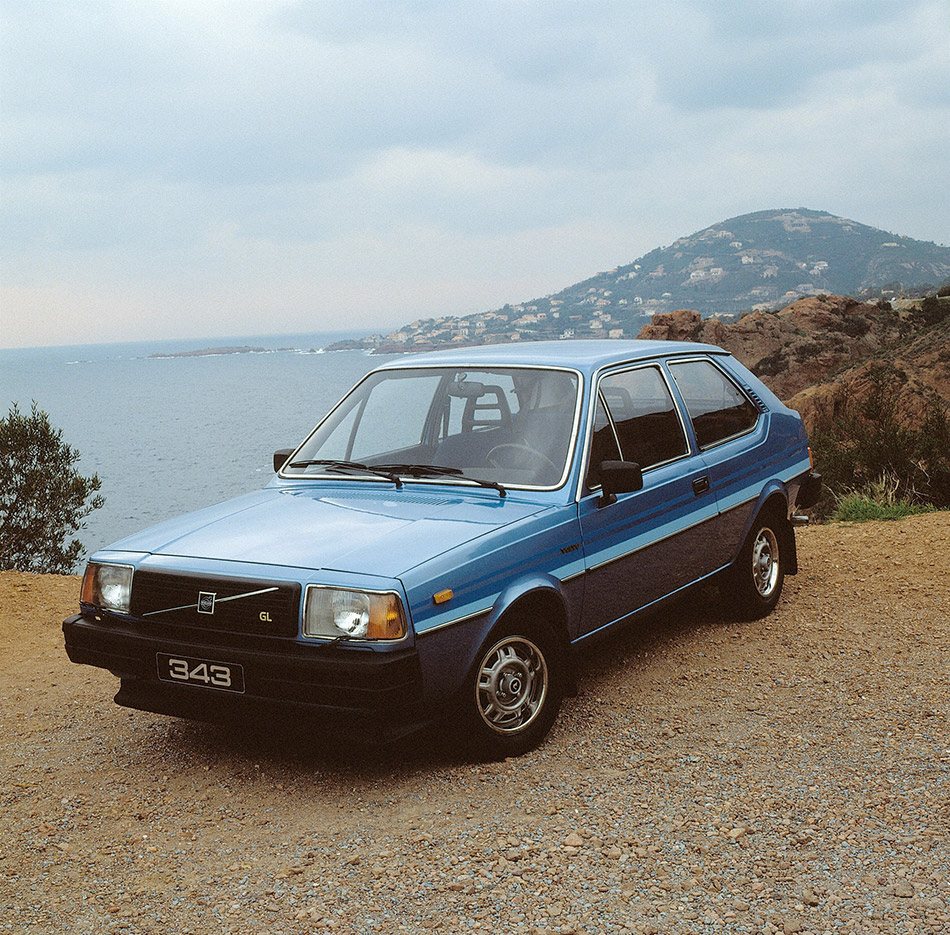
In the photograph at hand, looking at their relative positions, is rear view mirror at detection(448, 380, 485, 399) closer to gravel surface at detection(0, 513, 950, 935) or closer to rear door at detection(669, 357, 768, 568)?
rear door at detection(669, 357, 768, 568)

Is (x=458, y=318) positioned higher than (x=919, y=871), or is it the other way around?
(x=458, y=318)

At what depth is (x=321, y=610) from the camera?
3.72 m

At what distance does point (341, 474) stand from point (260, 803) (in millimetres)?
1765

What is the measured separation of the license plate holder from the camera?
12.6 ft

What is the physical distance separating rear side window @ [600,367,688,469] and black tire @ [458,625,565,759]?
4.09 ft

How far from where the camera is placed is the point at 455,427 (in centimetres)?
527

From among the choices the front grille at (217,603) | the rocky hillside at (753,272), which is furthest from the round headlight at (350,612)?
the rocky hillside at (753,272)

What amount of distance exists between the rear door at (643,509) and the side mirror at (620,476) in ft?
0.47

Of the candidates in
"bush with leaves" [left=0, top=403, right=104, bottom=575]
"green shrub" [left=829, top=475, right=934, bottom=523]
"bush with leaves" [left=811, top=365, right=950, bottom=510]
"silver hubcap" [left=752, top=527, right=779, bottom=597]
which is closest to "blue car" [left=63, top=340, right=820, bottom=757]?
"silver hubcap" [left=752, top=527, right=779, bottom=597]

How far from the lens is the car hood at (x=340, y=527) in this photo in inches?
153

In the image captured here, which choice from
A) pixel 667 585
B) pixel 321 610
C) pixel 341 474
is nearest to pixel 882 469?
pixel 667 585

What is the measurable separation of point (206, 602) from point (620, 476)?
1.94 meters

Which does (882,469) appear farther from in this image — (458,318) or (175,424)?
(175,424)

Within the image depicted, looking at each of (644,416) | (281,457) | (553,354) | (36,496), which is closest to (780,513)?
(644,416)
